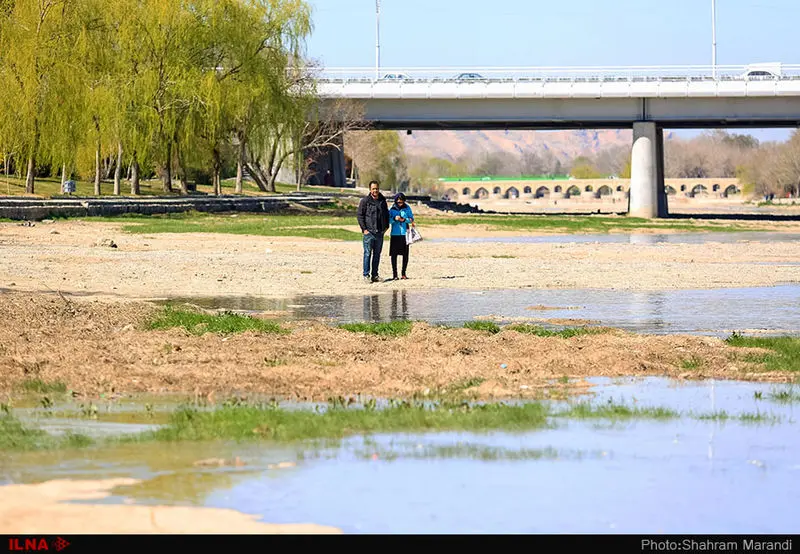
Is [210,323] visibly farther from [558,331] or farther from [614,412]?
[614,412]

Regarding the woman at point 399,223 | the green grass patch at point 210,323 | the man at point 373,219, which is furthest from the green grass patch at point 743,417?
the woman at point 399,223

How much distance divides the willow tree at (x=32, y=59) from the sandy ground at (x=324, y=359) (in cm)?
3848

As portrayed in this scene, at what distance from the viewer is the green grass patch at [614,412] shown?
36.3ft

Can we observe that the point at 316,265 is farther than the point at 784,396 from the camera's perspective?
Yes

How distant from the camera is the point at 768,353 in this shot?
49.0ft

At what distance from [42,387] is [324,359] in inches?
124

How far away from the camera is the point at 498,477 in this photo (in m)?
8.72

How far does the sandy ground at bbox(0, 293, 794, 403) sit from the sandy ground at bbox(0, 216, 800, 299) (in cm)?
658

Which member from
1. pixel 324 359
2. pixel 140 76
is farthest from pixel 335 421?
pixel 140 76

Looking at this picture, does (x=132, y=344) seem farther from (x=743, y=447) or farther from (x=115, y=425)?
Answer: (x=743, y=447)

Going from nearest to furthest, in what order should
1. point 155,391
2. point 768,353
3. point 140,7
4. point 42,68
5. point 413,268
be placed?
point 155,391 < point 768,353 < point 413,268 < point 42,68 < point 140,7

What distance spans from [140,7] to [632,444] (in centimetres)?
5473

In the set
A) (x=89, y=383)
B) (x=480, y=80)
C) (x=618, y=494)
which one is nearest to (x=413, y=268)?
(x=89, y=383)

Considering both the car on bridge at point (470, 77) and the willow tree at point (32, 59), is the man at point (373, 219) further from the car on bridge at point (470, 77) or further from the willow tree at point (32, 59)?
the car on bridge at point (470, 77)
